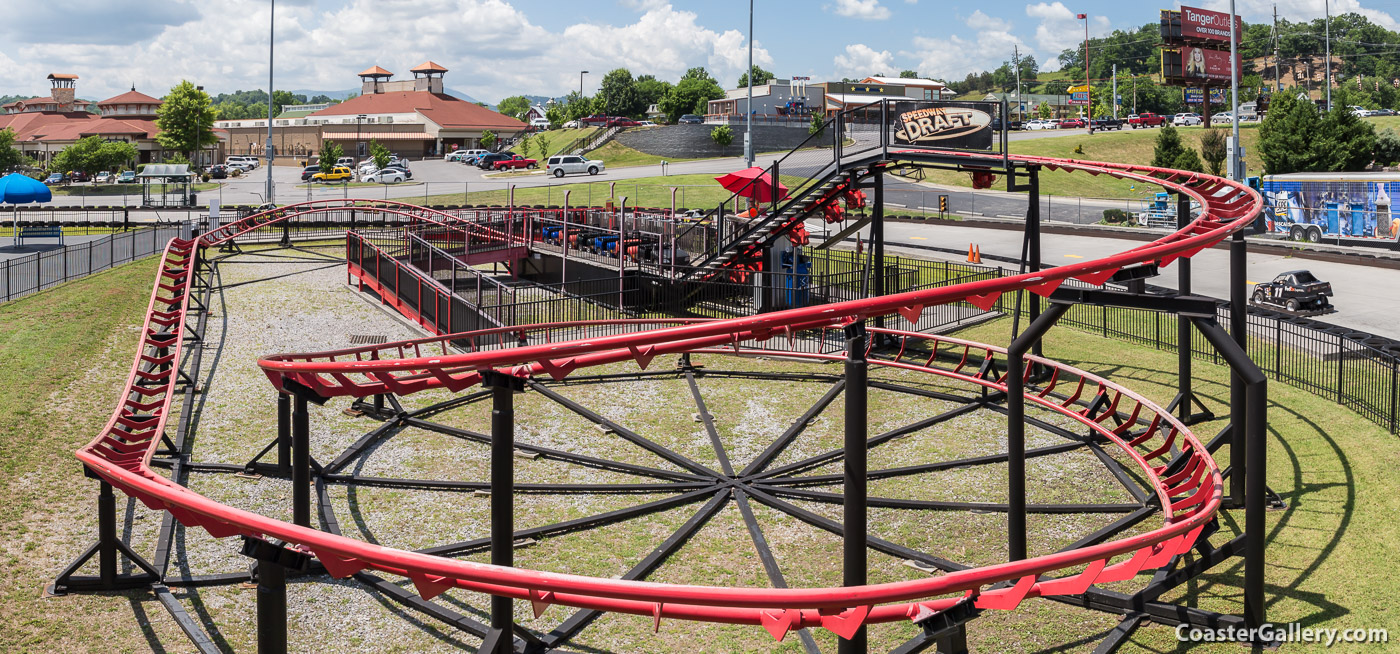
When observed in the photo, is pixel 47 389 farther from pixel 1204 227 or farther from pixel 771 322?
pixel 1204 227

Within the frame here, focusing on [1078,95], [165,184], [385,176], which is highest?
[1078,95]

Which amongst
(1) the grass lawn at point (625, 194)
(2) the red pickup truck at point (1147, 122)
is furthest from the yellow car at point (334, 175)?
(2) the red pickup truck at point (1147, 122)

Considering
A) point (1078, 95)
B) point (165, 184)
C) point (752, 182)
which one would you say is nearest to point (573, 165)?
point (165, 184)

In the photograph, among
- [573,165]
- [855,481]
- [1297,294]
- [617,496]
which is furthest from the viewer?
[573,165]

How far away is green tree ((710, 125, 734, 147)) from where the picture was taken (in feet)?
295

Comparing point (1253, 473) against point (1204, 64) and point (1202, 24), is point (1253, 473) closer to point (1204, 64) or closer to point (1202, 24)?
point (1204, 64)

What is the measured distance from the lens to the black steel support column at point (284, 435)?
15.6 m

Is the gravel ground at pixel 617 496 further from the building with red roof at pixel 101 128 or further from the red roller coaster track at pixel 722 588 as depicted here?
the building with red roof at pixel 101 128

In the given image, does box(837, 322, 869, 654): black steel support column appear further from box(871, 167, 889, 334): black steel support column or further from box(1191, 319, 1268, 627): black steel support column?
box(871, 167, 889, 334): black steel support column

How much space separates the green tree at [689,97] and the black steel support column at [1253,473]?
11294cm

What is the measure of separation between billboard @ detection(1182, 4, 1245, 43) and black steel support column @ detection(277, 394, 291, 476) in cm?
9460

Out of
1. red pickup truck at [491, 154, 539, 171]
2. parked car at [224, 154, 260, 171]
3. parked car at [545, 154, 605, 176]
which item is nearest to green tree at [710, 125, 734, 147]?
parked car at [545, 154, 605, 176]

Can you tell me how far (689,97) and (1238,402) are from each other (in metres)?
124

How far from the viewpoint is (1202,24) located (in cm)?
9488
